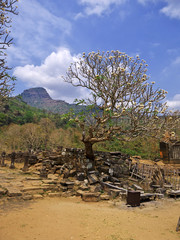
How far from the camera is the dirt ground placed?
463 centimetres

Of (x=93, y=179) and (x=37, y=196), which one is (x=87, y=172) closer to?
(x=93, y=179)

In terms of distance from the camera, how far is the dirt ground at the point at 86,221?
15.2 ft

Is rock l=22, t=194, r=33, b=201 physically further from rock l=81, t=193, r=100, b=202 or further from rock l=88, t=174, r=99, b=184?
rock l=88, t=174, r=99, b=184

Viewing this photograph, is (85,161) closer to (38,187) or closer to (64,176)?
(64,176)

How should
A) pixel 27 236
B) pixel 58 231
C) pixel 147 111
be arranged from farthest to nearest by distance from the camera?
pixel 147 111 → pixel 58 231 → pixel 27 236

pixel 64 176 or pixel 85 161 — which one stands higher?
pixel 85 161

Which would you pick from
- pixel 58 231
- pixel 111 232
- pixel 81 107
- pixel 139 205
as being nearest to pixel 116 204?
pixel 139 205

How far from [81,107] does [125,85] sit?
104 inches

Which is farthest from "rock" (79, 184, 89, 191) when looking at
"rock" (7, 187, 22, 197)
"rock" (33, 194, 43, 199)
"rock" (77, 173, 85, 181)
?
"rock" (7, 187, 22, 197)

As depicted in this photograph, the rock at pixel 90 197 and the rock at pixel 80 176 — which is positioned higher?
the rock at pixel 80 176

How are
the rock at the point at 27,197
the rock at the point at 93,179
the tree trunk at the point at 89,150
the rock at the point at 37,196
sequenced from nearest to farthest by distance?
the rock at the point at 27,197 < the rock at the point at 37,196 < the rock at the point at 93,179 < the tree trunk at the point at 89,150

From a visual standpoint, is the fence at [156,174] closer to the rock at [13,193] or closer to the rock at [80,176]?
the rock at [80,176]

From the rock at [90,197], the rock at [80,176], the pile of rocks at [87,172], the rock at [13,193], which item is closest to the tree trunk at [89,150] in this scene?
the pile of rocks at [87,172]

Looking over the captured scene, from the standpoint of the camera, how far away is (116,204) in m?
7.45
